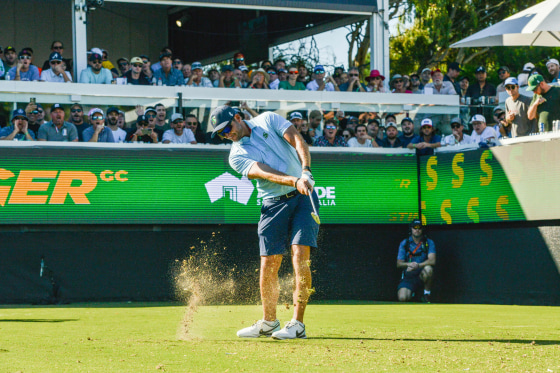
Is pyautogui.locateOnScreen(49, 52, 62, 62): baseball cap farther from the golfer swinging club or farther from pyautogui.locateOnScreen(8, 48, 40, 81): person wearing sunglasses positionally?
the golfer swinging club

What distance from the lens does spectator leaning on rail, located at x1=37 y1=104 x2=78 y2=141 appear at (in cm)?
1351

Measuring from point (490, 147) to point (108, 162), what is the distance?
6.21 m

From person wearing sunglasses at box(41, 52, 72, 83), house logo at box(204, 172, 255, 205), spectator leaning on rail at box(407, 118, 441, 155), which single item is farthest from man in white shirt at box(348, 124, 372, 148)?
person wearing sunglasses at box(41, 52, 72, 83)

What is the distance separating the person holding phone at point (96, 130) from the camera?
13742 mm

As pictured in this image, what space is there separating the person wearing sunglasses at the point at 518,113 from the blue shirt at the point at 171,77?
650 cm

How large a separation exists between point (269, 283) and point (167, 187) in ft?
23.8

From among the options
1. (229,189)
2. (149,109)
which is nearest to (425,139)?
(229,189)

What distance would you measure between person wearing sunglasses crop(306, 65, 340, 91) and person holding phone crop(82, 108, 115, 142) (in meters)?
5.02

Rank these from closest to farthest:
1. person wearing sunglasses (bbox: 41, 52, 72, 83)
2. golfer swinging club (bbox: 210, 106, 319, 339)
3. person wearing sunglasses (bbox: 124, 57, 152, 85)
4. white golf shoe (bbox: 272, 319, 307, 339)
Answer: white golf shoe (bbox: 272, 319, 307, 339)
golfer swinging club (bbox: 210, 106, 319, 339)
person wearing sunglasses (bbox: 41, 52, 72, 83)
person wearing sunglasses (bbox: 124, 57, 152, 85)

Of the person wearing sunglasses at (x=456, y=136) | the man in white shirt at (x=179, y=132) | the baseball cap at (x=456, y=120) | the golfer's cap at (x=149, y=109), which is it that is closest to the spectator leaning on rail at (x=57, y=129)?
the golfer's cap at (x=149, y=109)

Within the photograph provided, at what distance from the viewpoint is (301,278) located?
6789 mm

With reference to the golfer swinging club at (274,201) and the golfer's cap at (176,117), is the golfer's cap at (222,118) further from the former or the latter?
the golfer's cap at (176,117)

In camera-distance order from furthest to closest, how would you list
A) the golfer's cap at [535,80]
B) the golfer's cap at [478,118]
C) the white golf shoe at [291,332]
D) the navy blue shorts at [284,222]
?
1. the golfer's cap at [478,118]
2. the golfer's cap at [535,80]
3. the navy blue shorts at [284,222]
4. the white golf shoe at [291,332]

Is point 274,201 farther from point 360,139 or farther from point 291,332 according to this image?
point 360,139
